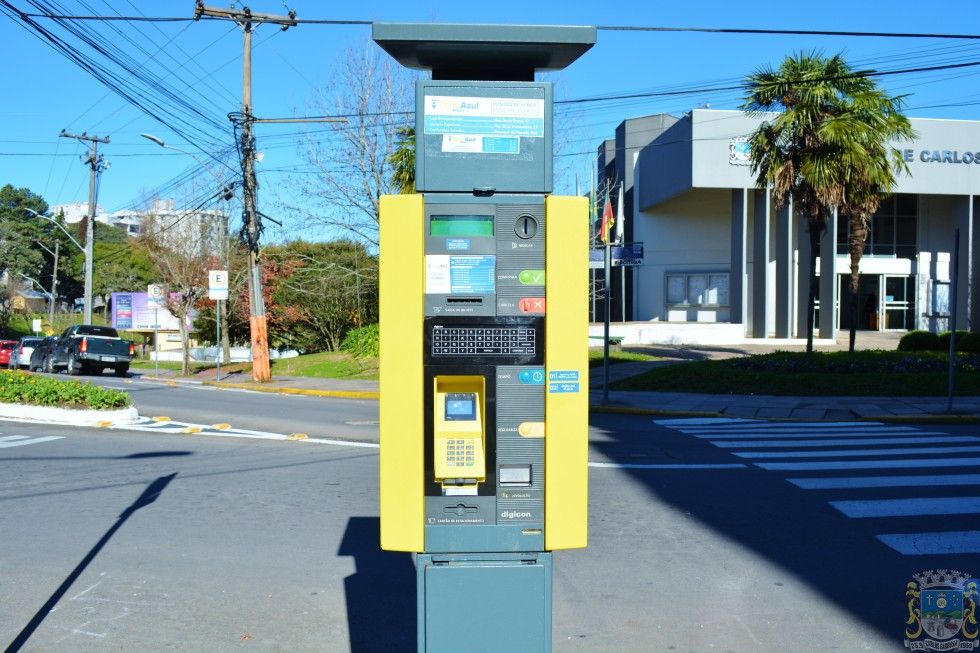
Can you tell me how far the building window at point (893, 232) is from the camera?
40312mm

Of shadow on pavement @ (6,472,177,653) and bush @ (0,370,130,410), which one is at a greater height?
bush @ (0,370,130,410)

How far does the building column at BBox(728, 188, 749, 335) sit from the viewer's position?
116 feet

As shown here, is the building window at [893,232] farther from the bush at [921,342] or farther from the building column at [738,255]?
the bush at [921,342]

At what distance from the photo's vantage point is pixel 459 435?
4.01 meters

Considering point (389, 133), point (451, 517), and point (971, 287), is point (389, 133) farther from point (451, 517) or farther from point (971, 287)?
point (971, 287)

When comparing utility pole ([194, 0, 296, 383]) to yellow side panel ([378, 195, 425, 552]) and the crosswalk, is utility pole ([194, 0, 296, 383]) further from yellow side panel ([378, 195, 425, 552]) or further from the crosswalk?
yellow side panel ([378, 195, 425, 552])

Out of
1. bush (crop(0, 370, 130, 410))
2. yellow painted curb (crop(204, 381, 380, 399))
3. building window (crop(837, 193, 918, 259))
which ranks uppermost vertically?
building window (crop(837, 193, 918, 259))

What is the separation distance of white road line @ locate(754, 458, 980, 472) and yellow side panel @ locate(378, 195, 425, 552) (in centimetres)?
810

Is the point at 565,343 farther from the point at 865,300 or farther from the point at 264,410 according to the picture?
the point at 865,300

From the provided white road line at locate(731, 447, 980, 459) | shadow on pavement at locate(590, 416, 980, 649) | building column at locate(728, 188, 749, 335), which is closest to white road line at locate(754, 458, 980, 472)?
shadow on pavement at locate(590, 416, 980, 649)

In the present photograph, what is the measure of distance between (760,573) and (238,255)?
33542mm

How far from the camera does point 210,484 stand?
32.7 feet

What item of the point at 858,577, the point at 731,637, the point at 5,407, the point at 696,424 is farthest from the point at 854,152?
the point at 5,407

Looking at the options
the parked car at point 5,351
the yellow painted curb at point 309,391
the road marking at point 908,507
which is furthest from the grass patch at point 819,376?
the parked car at point 5,351
